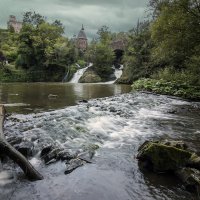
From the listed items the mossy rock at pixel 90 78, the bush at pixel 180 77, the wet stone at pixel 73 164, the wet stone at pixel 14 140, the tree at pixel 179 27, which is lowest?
the mossy rock at pixel 90 78

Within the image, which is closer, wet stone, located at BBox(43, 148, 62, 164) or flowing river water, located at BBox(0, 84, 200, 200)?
flowing river water, located at BBox(0, 84, 200, 200)

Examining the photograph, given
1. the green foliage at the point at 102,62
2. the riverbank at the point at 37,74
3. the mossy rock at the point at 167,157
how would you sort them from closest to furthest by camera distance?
the mossy rock at the point at 167,157
the riverbank at the point at 37,74
the green foliage at the point at 102,62

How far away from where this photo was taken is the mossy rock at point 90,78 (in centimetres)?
5598

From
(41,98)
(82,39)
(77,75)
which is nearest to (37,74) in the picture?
(77,75)

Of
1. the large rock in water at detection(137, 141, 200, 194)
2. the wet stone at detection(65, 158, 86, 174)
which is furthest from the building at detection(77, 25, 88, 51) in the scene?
the large rock in water at detection(137, 141, 200, 194)

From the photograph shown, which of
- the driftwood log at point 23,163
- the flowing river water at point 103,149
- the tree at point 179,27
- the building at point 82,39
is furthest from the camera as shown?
the building at point 82,39

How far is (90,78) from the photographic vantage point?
185ft

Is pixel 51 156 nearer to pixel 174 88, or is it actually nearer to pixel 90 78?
pixel 174 88

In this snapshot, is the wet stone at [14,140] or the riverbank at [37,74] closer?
the wet stone at [14,140]

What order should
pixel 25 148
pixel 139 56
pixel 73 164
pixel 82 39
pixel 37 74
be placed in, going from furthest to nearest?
pixel 82 39, pixel 37 74, pixel 139 56, pixel 25 148, pixel 73 164

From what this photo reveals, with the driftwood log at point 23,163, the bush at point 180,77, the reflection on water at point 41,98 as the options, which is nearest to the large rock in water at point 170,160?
the driftwood log at point 23,163

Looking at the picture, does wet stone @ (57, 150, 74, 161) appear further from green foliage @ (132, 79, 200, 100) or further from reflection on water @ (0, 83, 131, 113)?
green foliage @ (132, 79, 200, 100)

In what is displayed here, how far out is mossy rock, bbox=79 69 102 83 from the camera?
2204 inches

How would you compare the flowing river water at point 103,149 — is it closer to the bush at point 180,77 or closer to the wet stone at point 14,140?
the wet stone at point 14,140
